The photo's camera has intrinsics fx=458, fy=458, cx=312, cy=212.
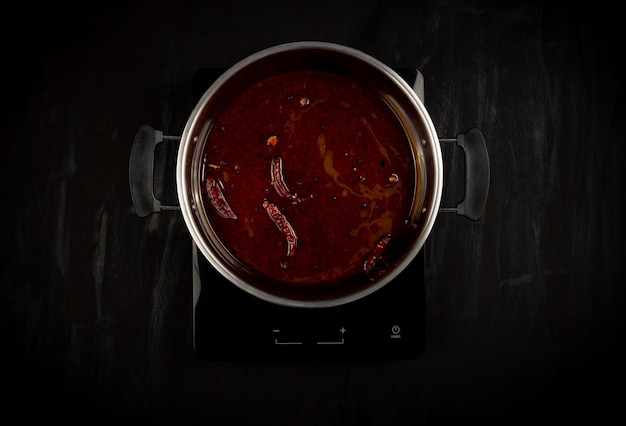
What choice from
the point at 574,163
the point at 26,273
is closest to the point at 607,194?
the point at 574,163

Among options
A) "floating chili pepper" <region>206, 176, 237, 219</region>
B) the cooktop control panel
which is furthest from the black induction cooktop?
"floating chili pepper" <region>206, 176, 237, 219</region>

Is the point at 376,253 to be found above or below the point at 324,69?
below

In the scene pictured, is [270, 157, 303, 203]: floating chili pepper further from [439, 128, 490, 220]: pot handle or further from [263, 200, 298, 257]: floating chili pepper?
[439, 128, 490, 220]: pot handle

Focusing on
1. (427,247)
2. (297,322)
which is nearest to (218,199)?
(297,322)

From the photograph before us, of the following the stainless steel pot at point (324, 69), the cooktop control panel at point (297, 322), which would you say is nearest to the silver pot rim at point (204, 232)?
the stainless steel pot at point (324, 69)

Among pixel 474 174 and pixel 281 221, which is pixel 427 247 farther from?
pixel 281 221

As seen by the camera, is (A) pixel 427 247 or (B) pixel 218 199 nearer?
(B) pixel 218 199

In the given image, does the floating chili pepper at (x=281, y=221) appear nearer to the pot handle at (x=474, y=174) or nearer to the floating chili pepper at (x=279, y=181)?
the floating chili pepper at (x=279, y=181)
